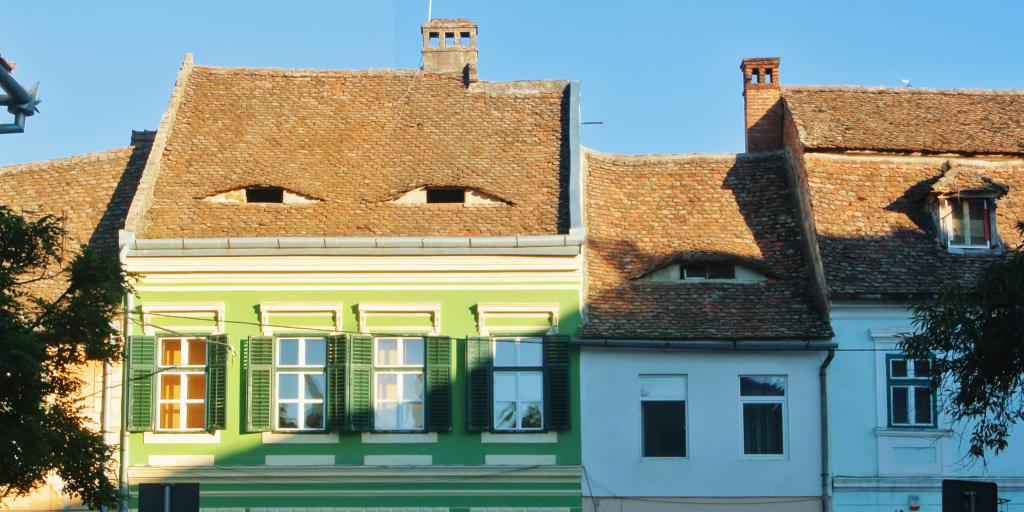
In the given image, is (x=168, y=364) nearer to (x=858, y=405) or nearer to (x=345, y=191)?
(x=345, y=191)

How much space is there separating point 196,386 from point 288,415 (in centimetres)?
158

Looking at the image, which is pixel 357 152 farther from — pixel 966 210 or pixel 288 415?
pixel 966 210

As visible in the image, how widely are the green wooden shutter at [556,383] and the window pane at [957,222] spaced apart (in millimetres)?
6963

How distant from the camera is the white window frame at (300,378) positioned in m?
25.2

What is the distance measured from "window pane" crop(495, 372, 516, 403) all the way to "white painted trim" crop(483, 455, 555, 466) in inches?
37.1

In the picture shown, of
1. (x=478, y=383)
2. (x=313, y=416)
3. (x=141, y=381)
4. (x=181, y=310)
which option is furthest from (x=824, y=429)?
(x=141, y=381)

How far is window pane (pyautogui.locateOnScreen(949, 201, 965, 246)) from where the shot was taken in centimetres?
2662

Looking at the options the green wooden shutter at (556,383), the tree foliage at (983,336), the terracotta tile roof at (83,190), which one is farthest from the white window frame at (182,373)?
the tree foliage at (983,336)

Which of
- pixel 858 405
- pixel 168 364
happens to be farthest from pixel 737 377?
pixel 168 364

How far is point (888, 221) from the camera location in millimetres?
26969


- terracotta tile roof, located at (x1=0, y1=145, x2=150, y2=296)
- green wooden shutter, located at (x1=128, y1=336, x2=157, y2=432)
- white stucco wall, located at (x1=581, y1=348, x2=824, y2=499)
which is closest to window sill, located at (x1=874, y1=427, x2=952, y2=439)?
white stucco wall, located at (x1=581, y1=348, x2=824, y2=499)

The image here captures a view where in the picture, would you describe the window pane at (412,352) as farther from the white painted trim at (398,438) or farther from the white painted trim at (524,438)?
the white painted trim at (524,438)

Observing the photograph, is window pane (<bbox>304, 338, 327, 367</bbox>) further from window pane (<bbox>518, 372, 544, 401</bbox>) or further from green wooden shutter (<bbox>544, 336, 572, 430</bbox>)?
green wooden shutter (<bbox>544, 336, 572, 430</bbox>)

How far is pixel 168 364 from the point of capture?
83.6ft
